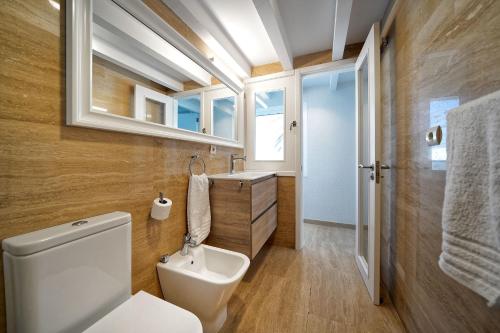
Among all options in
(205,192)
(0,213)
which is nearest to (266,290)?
(205,192)

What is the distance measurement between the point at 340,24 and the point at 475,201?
161cm

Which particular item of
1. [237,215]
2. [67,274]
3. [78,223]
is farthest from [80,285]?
[237,215]

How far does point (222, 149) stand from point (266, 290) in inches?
53.8

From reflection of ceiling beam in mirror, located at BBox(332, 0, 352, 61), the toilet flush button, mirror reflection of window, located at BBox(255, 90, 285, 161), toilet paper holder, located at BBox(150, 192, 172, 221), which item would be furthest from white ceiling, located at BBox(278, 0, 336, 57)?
the toilet flush button

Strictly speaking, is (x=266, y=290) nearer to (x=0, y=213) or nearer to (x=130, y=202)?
(x=130, y=202)

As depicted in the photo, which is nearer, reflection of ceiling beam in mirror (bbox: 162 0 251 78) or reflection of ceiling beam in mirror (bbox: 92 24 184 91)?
reflection of ceiling beam in mirror (bbox: 92 24 184 91)

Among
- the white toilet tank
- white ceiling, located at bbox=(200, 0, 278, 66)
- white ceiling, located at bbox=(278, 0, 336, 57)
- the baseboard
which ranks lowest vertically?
the baseboard

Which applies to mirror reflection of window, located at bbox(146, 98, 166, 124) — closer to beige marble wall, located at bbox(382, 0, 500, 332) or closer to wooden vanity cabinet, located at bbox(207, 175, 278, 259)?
wooden vanity cabinet, located at bbox(207, 175, 278, 259)

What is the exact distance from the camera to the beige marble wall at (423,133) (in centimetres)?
63

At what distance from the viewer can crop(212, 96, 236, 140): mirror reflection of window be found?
1857 mm

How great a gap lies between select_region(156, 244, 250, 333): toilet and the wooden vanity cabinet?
0.16 meters

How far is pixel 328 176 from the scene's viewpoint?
302 centimetres

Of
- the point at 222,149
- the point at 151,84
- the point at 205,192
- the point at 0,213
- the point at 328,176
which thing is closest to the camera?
the point at 0,213

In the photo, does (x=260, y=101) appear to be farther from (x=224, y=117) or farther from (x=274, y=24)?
(x=274, y=24)
